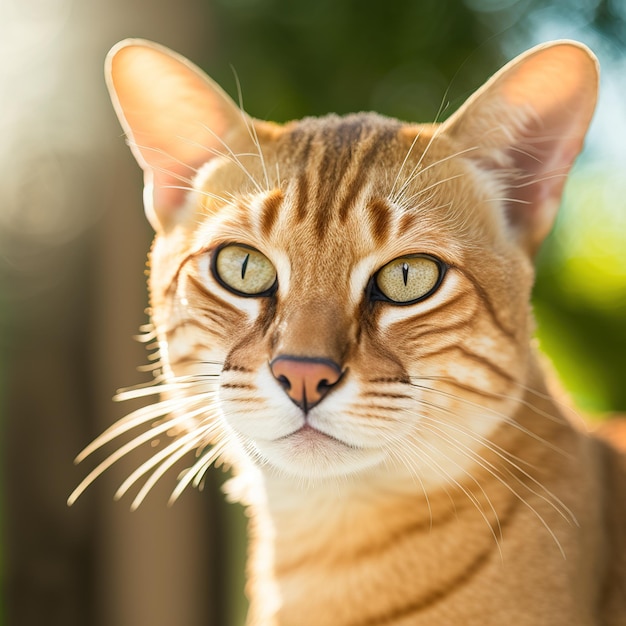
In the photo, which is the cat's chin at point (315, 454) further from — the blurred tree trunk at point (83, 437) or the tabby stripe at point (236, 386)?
the blurred tree trunk at point (83, 437)

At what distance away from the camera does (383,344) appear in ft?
4.37

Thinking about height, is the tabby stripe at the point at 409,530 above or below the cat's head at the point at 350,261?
below

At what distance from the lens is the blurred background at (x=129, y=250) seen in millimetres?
2199

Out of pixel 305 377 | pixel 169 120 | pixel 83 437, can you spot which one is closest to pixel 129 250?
pixel 83 437

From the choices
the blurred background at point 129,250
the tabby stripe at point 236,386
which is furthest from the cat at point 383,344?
the blurred background at point 129,250

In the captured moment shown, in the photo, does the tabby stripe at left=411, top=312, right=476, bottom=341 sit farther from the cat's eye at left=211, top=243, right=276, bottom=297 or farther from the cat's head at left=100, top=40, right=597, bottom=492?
the cat's eye at left=211, top=243, right=276, bottom=297

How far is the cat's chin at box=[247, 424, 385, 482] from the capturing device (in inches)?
50.9

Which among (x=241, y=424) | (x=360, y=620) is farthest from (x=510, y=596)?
(x=241, y=424)

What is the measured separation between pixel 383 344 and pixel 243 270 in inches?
12.0

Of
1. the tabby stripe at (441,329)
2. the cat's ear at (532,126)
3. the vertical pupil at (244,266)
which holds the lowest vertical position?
the tabby stripe at (441,329)

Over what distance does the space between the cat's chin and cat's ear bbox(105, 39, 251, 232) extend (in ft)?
1.84

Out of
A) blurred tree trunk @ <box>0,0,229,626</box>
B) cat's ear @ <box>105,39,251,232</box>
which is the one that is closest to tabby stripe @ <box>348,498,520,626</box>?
cat's ear @ <box>105,39,251,232</box>

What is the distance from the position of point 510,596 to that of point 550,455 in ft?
0.96

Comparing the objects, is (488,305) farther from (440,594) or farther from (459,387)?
(440,594)
